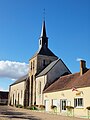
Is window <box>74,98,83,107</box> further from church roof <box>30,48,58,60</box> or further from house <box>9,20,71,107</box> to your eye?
church roof <box>30,48,58,60</box>

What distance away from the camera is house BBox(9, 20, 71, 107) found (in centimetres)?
4238

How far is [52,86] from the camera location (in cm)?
3903

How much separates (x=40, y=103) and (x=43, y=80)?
13.5ft

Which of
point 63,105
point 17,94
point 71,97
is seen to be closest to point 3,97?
point 17,94

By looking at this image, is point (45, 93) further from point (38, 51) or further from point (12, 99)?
point (12, 99)

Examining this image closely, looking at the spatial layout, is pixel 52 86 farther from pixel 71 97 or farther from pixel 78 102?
pixel 78 102

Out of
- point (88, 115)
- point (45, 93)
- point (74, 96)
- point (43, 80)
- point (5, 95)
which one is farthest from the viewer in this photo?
point (5, 95)

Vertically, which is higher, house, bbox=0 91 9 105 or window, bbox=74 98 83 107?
window, bbox=74 98 83 107

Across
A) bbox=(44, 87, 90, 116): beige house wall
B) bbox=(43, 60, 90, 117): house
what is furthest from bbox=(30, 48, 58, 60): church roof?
bbox=(43, 60, 90, 117): house

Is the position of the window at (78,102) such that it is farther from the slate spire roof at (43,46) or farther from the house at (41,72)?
the slate spire roof at (43,46)

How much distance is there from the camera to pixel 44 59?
49844 millimetres

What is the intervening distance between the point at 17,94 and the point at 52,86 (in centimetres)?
2125

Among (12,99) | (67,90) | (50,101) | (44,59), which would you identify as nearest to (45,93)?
(50,101)

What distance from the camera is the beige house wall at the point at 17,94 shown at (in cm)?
5326
